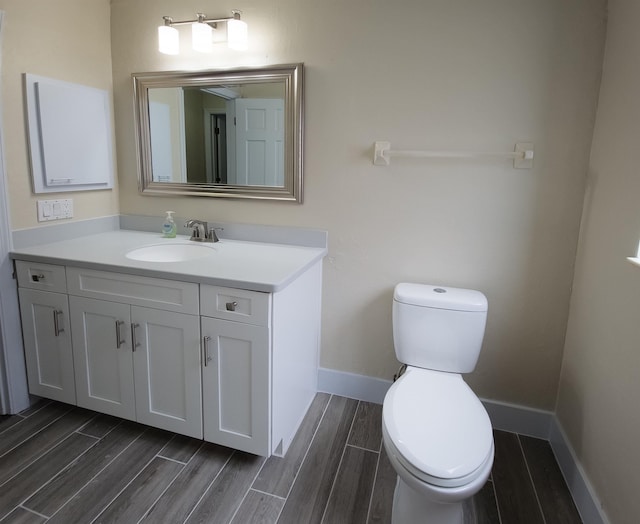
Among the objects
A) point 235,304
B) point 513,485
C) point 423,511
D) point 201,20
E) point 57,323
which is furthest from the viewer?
point 201,20

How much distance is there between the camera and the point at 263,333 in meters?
1.53

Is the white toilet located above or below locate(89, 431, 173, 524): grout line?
above

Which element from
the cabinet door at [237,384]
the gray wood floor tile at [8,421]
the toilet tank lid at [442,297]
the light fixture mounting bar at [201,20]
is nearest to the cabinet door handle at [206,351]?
the cabinet door at [237,384]

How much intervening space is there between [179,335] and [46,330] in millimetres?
746

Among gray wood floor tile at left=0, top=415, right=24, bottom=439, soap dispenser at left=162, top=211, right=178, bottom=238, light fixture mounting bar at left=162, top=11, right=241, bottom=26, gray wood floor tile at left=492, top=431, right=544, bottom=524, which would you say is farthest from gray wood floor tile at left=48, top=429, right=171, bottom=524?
light fixture mounting bar at left=162, top=11, right=241, bottom=26

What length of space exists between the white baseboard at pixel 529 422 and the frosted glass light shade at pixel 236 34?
169 cm

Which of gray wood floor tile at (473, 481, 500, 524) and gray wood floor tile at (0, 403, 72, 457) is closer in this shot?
gray wood floor tile at (473, 481, 500, 524)

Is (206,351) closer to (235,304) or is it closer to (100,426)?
(235,304)

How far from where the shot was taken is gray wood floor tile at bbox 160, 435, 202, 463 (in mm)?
1754

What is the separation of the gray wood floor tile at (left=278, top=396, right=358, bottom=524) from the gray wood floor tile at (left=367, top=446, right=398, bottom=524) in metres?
0.17

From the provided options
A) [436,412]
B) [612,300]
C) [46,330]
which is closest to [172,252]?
[46,330]

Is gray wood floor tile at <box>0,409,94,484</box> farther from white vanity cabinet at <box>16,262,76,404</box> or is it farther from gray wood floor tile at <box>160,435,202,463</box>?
gray wood floor tile at <box>160,435,202,463</box>

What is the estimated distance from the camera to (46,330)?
1.92 meters

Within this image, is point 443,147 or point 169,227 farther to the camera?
point 169,227
